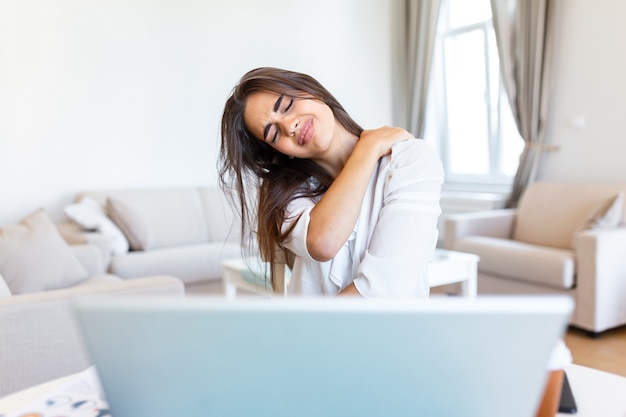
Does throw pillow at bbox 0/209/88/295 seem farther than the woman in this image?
Yes

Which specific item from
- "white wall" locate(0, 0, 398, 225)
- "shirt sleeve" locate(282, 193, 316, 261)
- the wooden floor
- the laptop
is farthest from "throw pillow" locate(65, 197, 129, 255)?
the laptop

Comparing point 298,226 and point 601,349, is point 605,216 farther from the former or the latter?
point 298,226

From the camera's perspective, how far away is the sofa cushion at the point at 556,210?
3.80m

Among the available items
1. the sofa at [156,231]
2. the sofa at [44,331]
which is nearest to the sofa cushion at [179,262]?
the sofa at [156,231]

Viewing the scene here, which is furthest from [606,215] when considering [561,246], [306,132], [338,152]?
[306,132]

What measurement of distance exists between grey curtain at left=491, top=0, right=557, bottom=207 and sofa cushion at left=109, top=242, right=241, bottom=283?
2.35 metres

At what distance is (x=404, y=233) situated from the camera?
926 millimetres

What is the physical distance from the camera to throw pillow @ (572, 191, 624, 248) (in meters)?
3.39

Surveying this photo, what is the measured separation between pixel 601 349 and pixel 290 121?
2665mm

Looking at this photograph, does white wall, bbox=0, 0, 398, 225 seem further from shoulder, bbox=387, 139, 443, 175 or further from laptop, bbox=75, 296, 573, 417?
laptop, bbox=75, 296, 573, 417

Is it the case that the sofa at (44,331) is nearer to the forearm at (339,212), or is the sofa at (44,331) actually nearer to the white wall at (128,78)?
the forearm at (339,212)

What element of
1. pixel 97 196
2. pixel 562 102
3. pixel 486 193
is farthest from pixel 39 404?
pixel 486 193

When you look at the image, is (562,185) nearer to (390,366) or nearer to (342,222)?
(342,222)

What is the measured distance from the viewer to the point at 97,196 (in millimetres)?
4109
